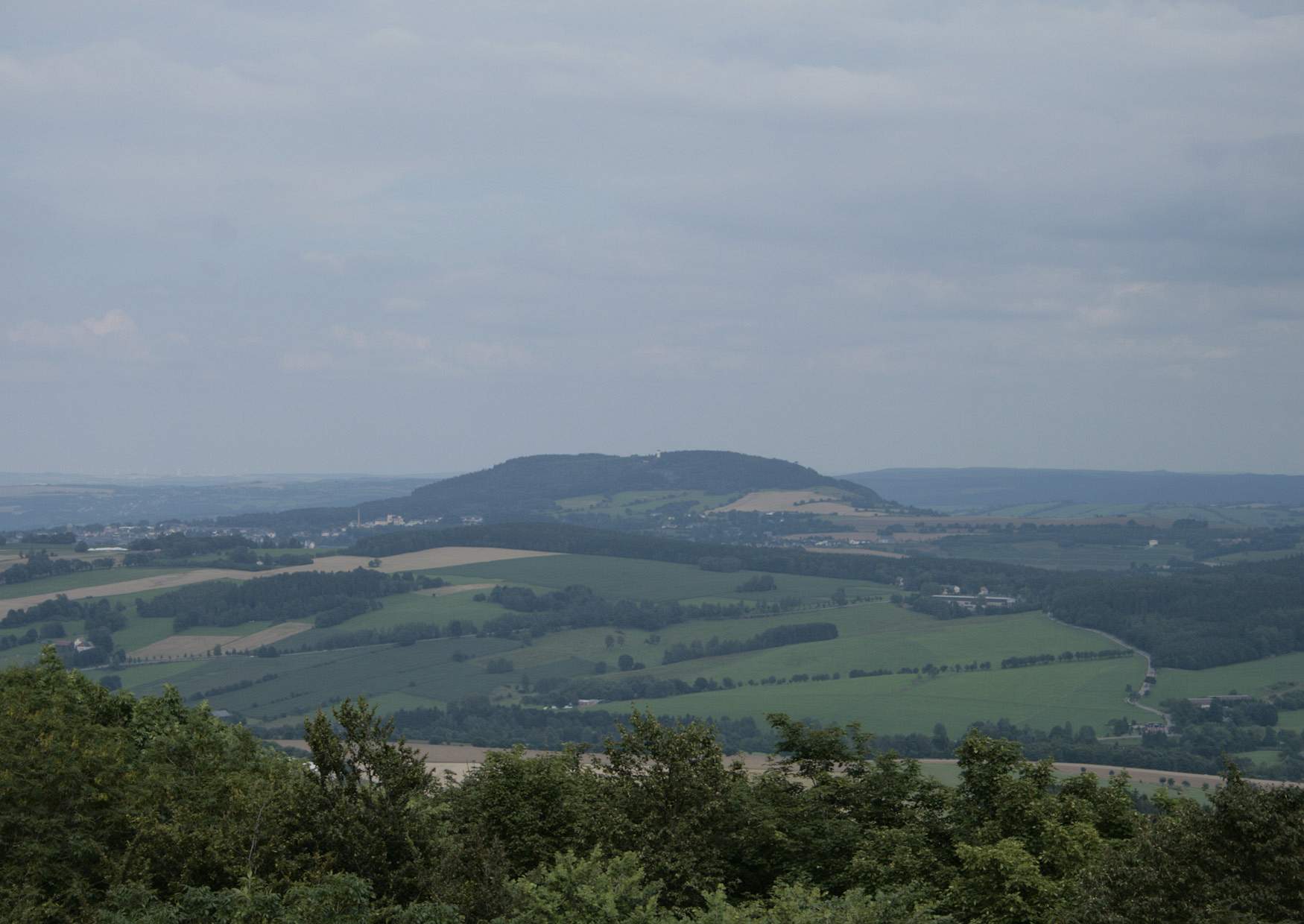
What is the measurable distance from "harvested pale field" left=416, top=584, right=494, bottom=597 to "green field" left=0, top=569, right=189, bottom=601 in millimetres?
40091

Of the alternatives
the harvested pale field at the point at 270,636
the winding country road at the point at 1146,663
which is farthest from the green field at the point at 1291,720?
the harvested pale field at the point at 270,636

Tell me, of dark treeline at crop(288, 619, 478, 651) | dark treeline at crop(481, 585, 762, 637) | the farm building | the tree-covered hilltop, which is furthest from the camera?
dark treeline at crop(481, 585, 762, 637)

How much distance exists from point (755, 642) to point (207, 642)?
2912 inches

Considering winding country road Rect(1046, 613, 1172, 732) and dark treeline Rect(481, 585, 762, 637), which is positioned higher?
dark treeline Rect(481, 585, 762, 637)

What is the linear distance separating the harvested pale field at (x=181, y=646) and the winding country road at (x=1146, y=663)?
365ft

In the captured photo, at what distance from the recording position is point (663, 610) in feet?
620

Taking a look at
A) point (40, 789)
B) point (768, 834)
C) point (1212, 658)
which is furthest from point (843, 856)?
point (1212, 658)

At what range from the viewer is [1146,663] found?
147750 millimetres

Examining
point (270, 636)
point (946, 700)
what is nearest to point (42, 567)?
point (270, 636)

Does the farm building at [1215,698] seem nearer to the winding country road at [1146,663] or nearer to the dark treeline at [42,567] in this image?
the winding country road at [1146,663]

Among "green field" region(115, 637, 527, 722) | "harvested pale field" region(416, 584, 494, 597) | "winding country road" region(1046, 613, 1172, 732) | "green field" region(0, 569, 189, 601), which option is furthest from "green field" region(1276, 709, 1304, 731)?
"green field" region(0, 569, 189, 601)

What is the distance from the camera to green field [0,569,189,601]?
172 metres

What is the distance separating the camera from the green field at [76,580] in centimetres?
17238

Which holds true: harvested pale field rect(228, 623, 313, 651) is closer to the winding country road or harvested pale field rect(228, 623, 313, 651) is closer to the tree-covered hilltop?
the winding country road
